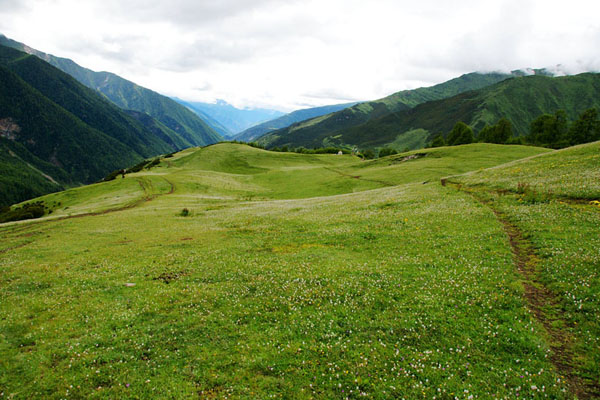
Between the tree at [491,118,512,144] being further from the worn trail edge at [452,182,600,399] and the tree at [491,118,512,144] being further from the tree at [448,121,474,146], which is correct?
the worn trail edge at [452,182,600,399]

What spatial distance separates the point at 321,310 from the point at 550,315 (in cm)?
910

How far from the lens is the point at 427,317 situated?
1117 cm

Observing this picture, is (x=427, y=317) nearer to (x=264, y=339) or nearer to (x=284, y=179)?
(x=264, y=339)

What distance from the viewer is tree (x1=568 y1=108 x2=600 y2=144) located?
10044 centimetres

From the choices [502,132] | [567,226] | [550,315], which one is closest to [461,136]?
[502,132]

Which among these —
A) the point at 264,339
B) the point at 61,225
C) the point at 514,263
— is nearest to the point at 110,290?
the point at 264,339

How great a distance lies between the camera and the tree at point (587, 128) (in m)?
100

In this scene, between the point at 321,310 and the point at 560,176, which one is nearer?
the point at 321,310

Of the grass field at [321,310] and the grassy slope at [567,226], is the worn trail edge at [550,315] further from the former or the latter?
the grassy slope at [567,226]

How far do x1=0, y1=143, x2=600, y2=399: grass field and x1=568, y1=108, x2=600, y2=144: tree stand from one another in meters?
114

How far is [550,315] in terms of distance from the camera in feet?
34.6

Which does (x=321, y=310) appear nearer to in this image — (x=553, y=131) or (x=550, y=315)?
(x=550, y=315)

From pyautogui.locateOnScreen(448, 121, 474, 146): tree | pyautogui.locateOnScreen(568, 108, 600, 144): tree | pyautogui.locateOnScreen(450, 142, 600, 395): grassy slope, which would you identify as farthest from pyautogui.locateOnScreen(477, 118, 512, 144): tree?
pyautogui.locateOnScreen(450, 142, 600, 395): grassy slope

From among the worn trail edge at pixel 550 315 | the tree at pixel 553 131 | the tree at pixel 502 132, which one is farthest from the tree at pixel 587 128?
the worn trail edge at pixel 550 315
